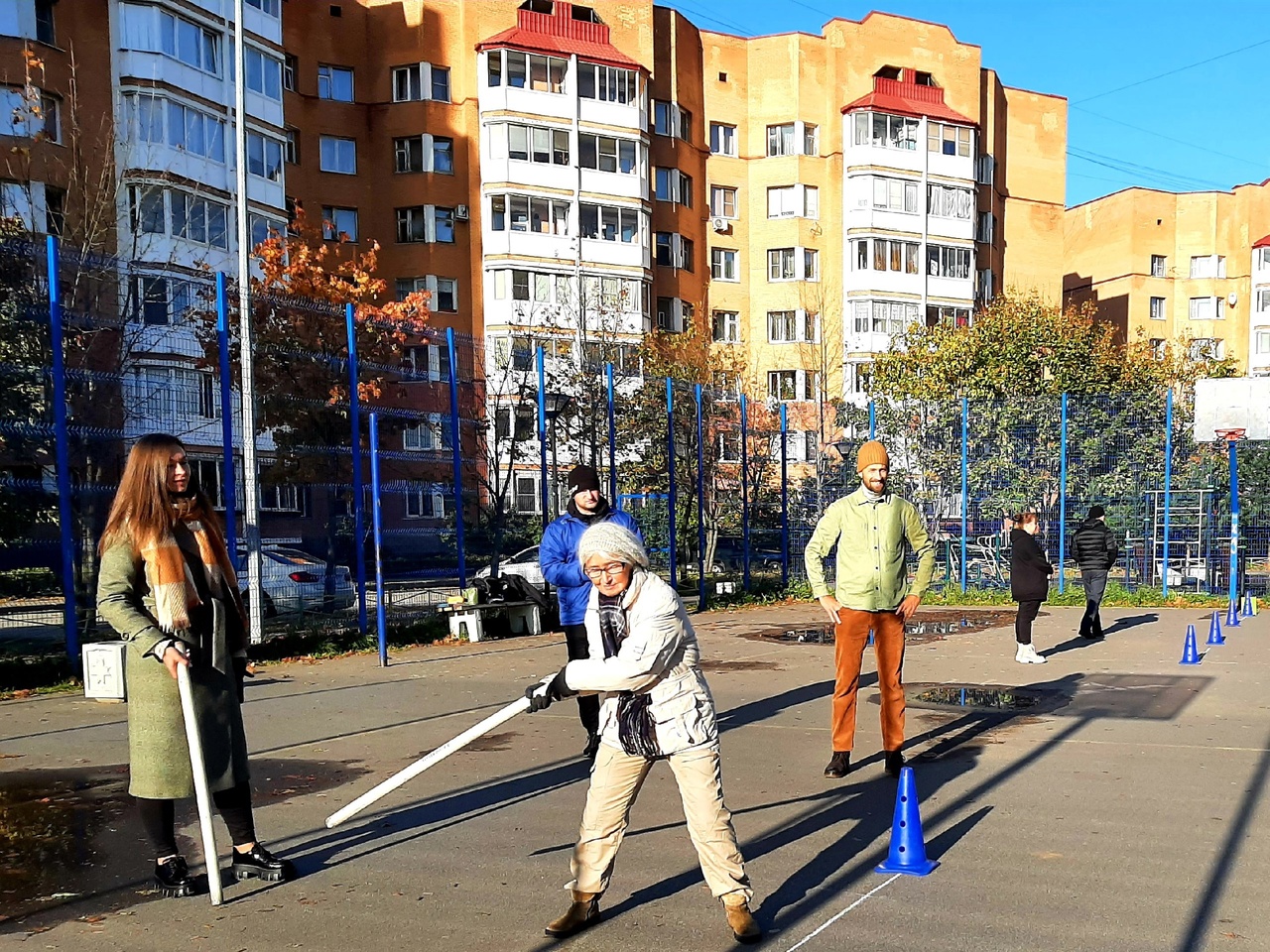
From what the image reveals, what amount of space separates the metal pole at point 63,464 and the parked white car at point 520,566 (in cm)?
509

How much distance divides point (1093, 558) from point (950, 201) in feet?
123

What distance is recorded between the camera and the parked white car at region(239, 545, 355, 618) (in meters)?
13.0

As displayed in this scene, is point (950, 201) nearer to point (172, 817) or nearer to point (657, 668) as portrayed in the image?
point (657, 668)

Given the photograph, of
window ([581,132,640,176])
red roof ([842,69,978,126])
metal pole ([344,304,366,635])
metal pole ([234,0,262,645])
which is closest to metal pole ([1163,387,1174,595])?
metal pole ([344,304,366,635])

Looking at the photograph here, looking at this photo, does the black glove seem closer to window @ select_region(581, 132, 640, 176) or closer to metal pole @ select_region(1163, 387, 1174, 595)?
metal pole @ select_region(1163, 387, 1174, 595)

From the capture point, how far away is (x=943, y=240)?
1930 inches

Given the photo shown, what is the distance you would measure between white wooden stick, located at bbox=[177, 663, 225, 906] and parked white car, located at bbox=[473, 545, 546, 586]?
9.03m

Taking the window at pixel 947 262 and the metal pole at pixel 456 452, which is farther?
the window at pixel 947 262

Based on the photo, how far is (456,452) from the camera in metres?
15.2

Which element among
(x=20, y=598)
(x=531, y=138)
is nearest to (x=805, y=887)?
(x=20, y=598)

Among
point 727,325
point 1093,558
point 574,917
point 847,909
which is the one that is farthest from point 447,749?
point 727,325

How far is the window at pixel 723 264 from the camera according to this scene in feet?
160

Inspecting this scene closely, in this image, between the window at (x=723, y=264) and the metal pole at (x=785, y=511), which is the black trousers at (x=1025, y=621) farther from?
the window at (x=723, y=264)

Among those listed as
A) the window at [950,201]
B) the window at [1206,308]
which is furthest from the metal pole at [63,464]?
the window at [1206,308]
